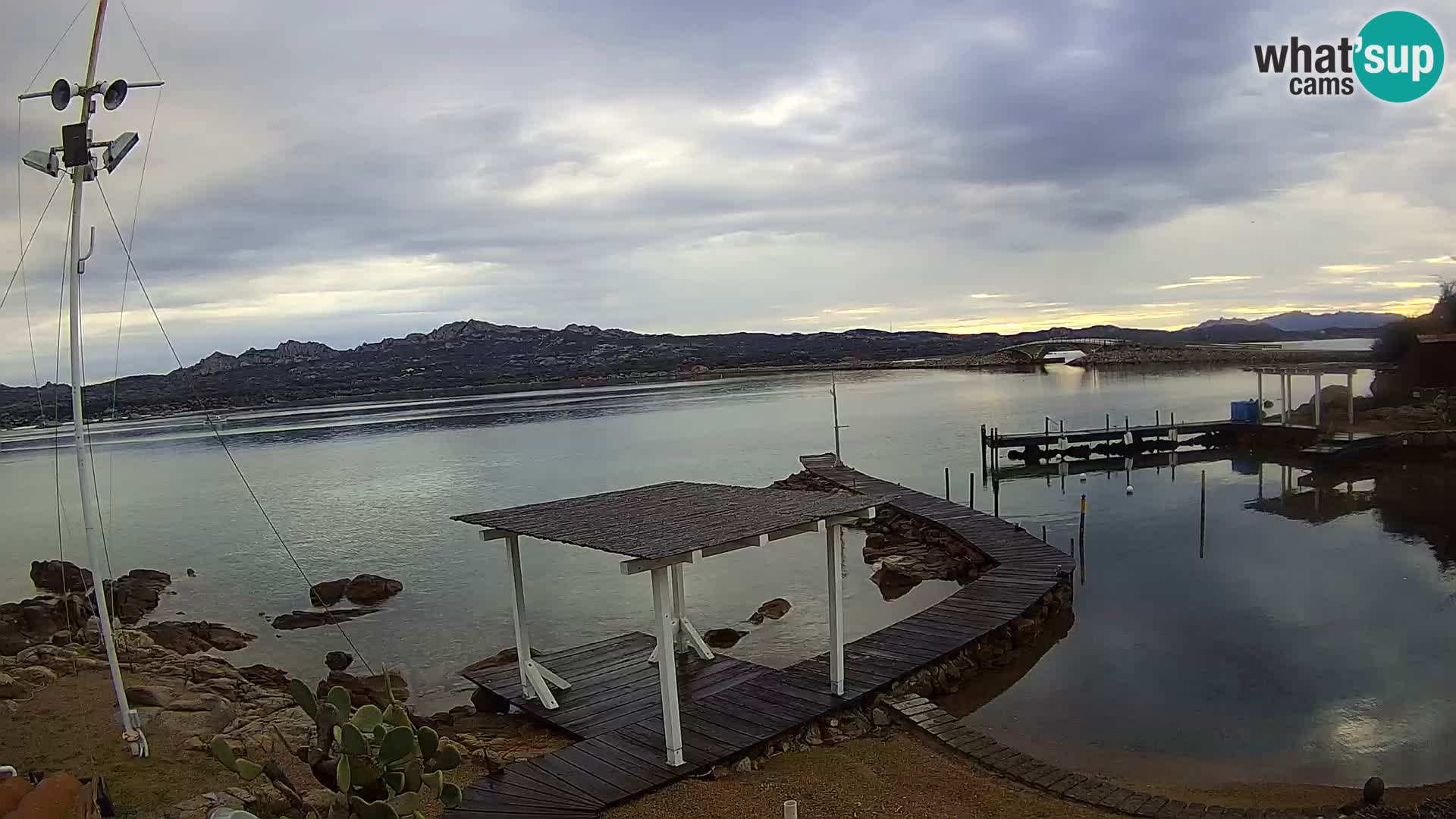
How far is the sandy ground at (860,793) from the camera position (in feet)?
24.6

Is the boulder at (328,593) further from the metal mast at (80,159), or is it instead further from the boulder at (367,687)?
the metal mast at (80,159)

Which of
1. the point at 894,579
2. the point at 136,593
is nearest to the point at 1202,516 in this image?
the point at 894,579

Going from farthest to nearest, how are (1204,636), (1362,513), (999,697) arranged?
(1362,513)
(1204,636)
(999,697)

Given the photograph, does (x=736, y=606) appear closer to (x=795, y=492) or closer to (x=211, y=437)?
(x=795, y=492)

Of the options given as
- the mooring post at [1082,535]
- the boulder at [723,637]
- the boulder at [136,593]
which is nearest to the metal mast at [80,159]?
the boulder at [723,637]

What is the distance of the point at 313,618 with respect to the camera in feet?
61.1

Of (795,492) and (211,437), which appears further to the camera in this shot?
(211,437)

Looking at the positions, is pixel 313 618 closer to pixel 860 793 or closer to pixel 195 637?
pixel 195 637

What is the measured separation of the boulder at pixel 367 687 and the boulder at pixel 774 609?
6.36 metres

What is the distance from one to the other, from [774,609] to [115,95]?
12762 millimetres

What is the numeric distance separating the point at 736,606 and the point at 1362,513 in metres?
18.3

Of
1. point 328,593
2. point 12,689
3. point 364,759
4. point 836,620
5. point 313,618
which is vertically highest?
point 364,759

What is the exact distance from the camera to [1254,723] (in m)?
10.9

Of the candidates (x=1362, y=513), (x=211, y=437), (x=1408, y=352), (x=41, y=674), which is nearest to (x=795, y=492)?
(x=41, y=674)
